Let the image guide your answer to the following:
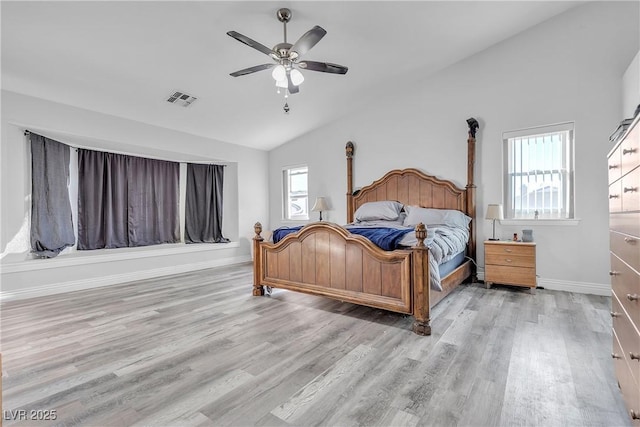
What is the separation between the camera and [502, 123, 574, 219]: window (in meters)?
3.77

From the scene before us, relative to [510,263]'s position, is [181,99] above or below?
above

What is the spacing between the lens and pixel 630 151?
1221mm

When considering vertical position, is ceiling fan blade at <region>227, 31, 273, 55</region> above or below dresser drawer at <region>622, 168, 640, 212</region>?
above

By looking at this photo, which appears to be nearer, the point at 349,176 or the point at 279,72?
the point at 279,72

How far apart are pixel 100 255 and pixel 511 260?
17.5ft

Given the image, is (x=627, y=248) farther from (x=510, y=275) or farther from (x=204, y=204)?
(x=204, y=204)

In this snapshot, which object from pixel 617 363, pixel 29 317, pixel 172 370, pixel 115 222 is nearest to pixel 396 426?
pixel 617 363

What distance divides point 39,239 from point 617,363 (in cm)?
551

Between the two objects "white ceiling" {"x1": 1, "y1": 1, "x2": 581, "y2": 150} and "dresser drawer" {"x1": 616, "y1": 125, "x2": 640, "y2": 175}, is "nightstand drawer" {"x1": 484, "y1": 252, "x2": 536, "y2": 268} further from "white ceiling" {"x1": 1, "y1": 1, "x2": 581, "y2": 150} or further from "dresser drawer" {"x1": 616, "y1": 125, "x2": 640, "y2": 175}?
"white ceiling" {"x1": 1, "y1": 1, "x2": 581, "y2": 150}

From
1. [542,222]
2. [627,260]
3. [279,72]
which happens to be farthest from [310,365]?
[542,222]

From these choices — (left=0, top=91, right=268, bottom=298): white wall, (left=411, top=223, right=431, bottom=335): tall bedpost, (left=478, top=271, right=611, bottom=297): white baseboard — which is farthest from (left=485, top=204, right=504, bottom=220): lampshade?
(left=0, top=91, right=268, bottom=298): white wall

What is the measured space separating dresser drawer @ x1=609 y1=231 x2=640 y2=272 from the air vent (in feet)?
14.3

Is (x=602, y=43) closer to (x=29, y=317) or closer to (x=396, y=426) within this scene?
(x=396, y=426)

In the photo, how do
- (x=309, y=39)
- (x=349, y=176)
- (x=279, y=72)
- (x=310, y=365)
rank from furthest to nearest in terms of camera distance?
(x=349, y=176) → (x=279, y=72) → (x=309, y=39) → (x=310, y=365)
